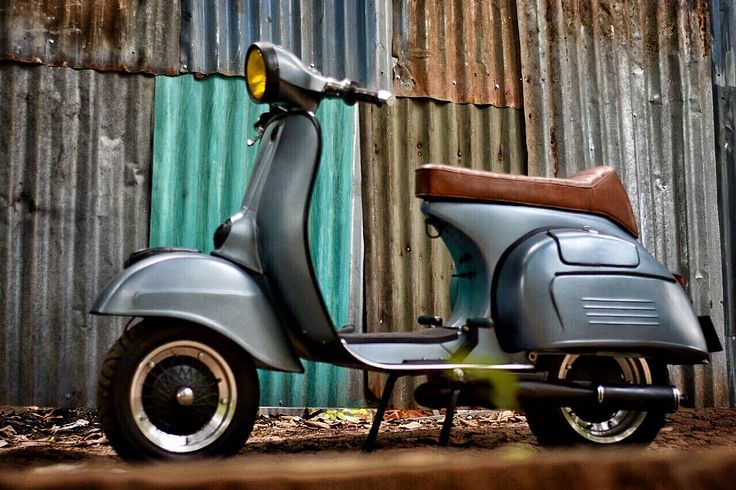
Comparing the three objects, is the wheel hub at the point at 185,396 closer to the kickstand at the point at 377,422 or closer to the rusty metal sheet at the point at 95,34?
the kickstand at the point at 377,422

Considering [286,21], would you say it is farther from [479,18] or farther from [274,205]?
[274,205]

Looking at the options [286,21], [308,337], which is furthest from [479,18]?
[308,337]

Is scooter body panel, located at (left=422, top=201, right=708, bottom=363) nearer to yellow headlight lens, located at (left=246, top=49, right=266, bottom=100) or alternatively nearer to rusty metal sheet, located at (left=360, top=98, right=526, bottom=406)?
yellow headlight lens, located at (left=246, top=49, right=266, bottom=100)

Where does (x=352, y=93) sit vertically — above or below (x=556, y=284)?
above

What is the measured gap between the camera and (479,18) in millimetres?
6004

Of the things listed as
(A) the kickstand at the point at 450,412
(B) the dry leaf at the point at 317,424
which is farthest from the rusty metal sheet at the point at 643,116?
(A) the kickstand at the point at 450,412

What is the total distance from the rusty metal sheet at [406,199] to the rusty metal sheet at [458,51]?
13cm

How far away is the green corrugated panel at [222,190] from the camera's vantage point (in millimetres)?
5234

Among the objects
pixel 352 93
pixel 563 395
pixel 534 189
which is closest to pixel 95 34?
pixel 352 93

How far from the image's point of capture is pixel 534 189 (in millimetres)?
3648

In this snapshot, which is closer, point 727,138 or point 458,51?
point 458,51

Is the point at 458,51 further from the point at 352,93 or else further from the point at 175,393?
the point at 175,393

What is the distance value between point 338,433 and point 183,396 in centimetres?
200

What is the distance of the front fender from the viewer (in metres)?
2.77
